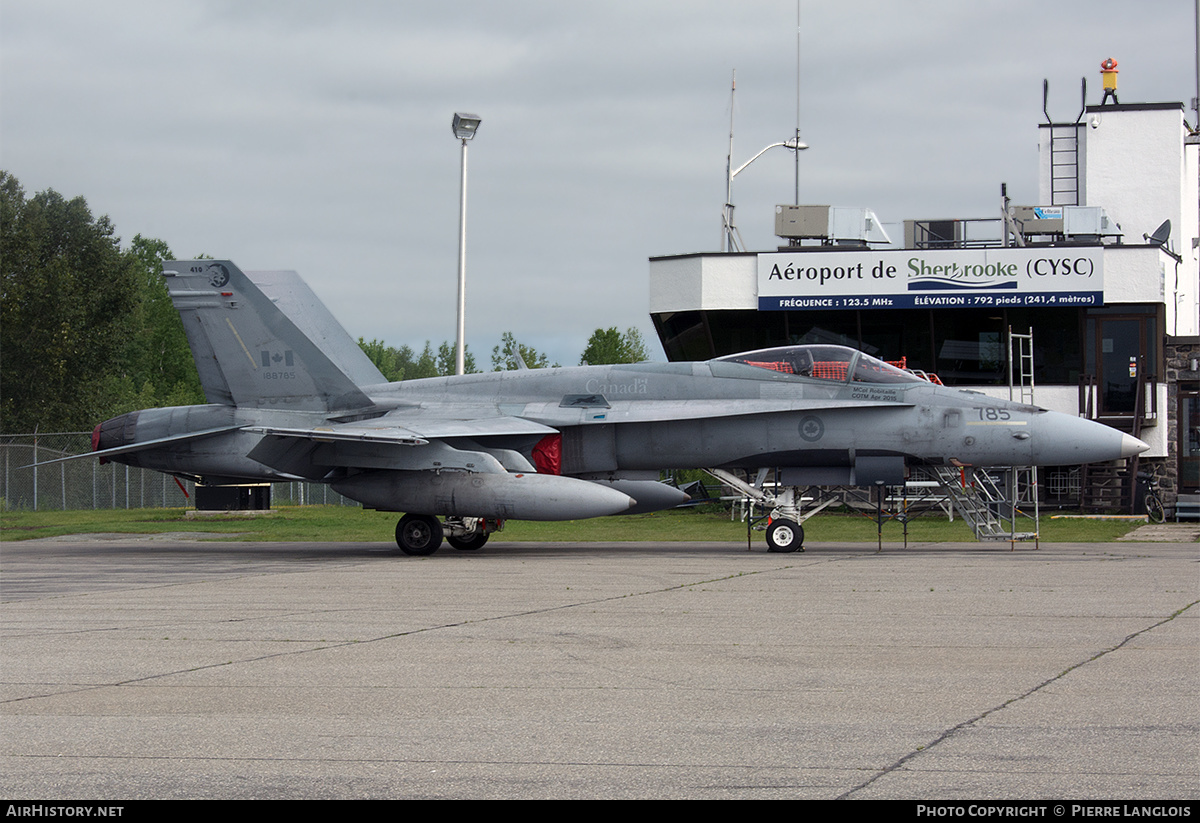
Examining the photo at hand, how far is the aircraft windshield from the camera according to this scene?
17.6 meters

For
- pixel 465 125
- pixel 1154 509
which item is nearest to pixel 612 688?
pixel 465 125

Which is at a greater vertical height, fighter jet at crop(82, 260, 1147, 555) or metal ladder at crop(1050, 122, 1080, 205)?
metal ladder at crop(1050, 122, 1080, 205)

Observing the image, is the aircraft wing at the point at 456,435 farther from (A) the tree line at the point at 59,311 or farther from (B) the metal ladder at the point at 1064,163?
(A) the tree line at the point at 59,311

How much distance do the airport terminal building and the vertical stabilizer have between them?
13.2 metres

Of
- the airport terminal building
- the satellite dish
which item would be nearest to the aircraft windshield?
the airport terminal building

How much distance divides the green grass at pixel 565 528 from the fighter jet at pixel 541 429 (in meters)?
3.53

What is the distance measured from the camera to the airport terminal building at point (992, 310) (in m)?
28.9

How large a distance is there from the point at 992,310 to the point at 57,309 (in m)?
37.4

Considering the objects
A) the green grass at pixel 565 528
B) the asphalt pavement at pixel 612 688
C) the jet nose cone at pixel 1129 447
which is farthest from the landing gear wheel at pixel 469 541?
the jet nose cone at pixel 1129 447

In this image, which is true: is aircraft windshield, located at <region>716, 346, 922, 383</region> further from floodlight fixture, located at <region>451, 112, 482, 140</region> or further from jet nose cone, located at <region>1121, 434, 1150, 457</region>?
floodlight fixture, located at <region>451, 112, 482, 140</region>

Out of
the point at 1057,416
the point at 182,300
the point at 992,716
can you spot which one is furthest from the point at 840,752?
the point at 182,300

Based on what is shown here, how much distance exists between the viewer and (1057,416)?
55.9ft

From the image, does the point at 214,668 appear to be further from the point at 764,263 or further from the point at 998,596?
the point at 764,263

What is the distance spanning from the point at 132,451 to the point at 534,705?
14464 mm
